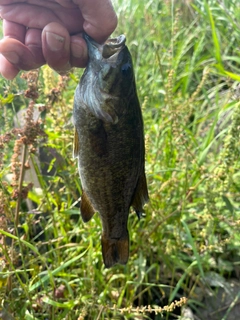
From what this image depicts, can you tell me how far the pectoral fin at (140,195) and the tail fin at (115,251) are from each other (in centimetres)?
16

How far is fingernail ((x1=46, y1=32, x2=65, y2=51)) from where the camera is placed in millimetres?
1625

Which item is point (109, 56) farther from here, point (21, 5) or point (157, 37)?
point (157, 37)

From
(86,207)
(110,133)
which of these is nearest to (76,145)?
(110,133)

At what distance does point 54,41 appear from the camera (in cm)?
163

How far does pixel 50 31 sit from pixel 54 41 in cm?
4

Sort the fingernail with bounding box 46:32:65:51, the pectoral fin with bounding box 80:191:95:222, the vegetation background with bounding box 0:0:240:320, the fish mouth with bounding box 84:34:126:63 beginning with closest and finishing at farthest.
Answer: the fish mouth with bounding box 84:34:126:63 < the fingernail with bounding box 46:32:65:51 < the pectoral fin with bounding box 80:191:95:222 < the vegetation background with bounding box 0:0:240:320

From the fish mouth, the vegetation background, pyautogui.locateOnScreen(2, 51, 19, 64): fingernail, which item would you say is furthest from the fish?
the vegetation background

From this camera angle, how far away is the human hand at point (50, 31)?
5.41 ft

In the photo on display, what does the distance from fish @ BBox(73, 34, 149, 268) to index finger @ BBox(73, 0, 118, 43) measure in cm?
4

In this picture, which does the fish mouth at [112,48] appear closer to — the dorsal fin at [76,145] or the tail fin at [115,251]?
the dorsal fin at [76,145]

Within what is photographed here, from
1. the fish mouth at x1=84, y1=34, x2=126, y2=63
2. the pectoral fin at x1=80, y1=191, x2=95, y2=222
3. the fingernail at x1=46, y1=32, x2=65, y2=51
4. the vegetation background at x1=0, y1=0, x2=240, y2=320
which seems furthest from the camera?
the vegetation background at x1=0, y1=0, x2=240, y2=320

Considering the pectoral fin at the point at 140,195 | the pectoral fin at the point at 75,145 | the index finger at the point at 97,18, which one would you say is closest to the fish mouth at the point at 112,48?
the index finger at the point at 97,18

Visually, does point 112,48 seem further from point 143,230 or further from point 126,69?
point 143,230

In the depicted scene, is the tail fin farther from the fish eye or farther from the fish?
the fish eye
